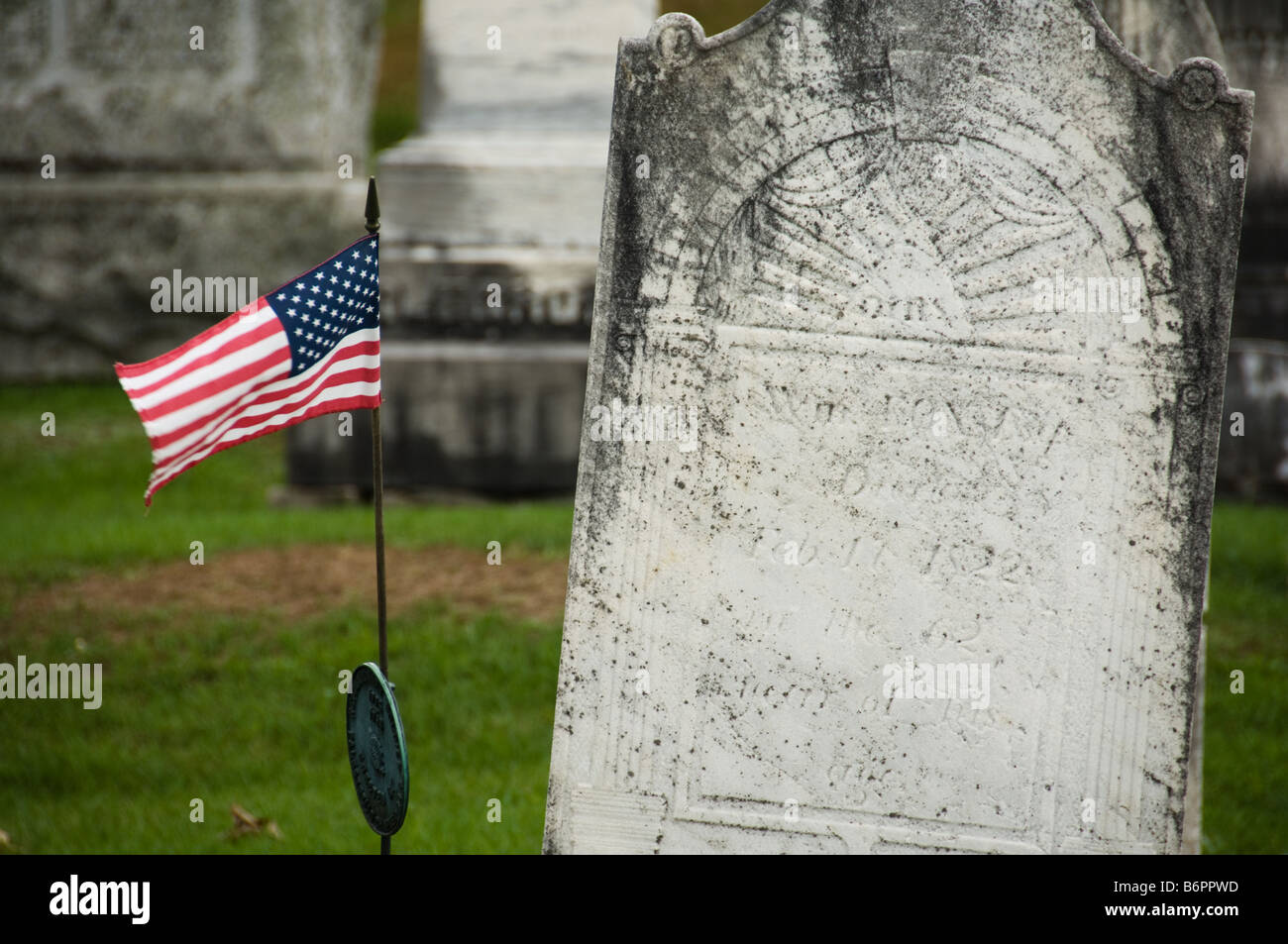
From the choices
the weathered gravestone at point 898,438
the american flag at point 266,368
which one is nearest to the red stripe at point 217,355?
the american flag at point 266,368

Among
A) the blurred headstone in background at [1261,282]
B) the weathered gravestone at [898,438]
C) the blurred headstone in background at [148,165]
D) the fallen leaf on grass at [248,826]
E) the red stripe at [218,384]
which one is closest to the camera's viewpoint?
the weathered gravestone at [898,438]

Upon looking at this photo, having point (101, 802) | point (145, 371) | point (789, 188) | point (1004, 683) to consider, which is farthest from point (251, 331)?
point (101, 802)

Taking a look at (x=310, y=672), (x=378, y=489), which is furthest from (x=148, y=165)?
(x=378, y=489)

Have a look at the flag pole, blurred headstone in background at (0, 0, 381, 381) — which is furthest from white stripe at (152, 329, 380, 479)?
blurred headstone in background at (0, 0, 381, 381)

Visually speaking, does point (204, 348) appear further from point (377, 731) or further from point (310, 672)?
point (310, 672)

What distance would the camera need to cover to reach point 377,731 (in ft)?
A: 9.78

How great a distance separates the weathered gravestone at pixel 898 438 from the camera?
272cm

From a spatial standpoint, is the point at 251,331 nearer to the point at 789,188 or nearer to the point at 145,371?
the point at 145,371

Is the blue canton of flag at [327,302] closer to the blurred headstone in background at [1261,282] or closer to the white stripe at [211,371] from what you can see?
the white stripe at [211,371]

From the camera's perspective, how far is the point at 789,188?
2.77 meters

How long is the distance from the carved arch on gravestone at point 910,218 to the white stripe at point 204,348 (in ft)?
2.70

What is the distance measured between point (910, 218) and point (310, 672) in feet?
10.4

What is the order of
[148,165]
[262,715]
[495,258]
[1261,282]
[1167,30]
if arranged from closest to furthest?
[1167,30]
[262,715]
[495,258]
[1261,282]
[148,165]

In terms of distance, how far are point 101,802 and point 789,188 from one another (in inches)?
119
